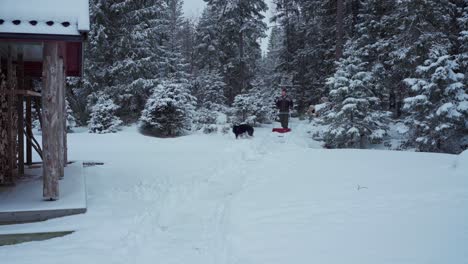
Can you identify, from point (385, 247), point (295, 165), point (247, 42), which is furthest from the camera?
point (247, 42)

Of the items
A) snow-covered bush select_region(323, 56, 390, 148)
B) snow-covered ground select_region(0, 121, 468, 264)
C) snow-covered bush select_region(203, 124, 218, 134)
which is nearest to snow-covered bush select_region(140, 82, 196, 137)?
snow-covered bush select_region(203, 124, 218, 134)

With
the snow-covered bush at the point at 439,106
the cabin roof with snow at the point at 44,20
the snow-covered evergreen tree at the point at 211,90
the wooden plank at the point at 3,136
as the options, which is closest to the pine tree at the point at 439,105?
the snow-covered bush at the point at 439,106

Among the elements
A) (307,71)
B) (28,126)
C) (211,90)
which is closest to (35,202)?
(28,126)

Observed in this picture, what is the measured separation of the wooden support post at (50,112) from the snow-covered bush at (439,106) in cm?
1126

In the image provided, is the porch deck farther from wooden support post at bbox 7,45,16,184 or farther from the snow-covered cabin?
wooden support post at bbox 7,45,16,184

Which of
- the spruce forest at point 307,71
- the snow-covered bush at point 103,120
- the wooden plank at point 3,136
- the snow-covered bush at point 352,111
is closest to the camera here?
the wooden plank at point 3,136

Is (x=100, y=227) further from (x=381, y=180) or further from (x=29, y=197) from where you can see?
(x=381, y=180)

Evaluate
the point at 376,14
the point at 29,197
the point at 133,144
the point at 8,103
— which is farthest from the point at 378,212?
the point at 376,14

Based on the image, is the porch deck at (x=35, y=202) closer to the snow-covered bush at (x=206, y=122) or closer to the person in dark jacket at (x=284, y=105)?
the snow-covered bush at (x=206, y=122)

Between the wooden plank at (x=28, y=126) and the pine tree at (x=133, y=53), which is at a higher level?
the pine tree at (x=133, y=53)

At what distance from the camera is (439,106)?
12461mm

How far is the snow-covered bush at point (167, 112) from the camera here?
16.0 meters

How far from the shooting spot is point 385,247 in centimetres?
343

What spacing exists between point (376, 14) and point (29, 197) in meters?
18.7
